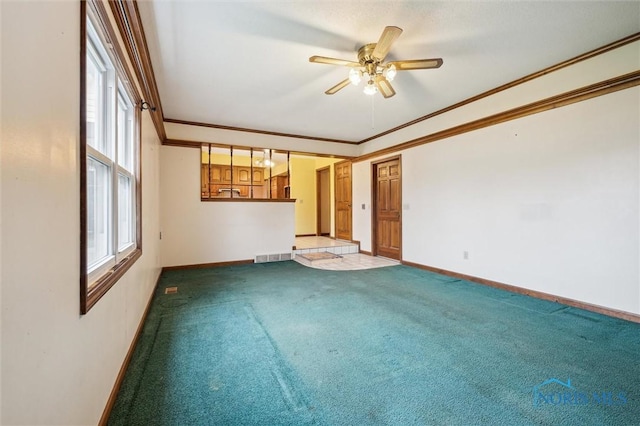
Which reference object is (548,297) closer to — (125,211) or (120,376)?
(120,376)

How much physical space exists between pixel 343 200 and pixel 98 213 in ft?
19.7

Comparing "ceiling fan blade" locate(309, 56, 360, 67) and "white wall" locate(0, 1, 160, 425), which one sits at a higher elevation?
"ceiling fan blade" locate(309, 56, 360, 67)

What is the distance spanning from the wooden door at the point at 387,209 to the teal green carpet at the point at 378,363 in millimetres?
2284

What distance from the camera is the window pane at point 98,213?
59.5 inches

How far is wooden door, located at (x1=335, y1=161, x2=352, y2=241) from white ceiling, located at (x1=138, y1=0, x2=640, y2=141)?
3.07 m

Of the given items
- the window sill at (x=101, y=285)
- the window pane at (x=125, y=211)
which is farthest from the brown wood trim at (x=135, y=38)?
the window sill at (x=101, y=285)

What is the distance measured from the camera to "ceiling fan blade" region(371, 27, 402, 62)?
2.13m

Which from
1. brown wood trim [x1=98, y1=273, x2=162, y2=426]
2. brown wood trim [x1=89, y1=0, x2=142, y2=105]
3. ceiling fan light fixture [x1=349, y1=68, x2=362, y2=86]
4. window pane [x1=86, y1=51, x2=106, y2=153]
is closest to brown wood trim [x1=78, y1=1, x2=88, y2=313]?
brown wood trim [x1=89, y1=0, x2=142, y2=105]

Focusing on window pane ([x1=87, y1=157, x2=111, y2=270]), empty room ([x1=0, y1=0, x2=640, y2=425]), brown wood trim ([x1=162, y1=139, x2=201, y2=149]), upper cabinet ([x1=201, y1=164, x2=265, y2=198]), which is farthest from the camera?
upper cabinet ([x1=201, y1=164, x2=265, y2=198])

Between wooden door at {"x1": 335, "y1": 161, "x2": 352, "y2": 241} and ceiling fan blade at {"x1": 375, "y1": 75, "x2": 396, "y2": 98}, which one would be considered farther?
wooden door at {"x1": 335, "y1": 161, "x2": 352, "y2": 241}

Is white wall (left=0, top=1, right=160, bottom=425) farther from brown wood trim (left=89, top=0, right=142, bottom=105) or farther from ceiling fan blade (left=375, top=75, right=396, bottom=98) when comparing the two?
ceiling fan blade (left=375, top=75, right=396, bottom=98)

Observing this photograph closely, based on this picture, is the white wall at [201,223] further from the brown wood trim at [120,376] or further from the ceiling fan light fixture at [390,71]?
the ceiling fan light fixture at [390,71]

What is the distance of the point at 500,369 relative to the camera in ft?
6.17

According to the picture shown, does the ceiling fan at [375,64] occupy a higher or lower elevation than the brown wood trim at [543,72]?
lower
